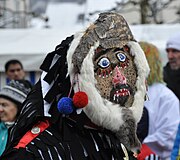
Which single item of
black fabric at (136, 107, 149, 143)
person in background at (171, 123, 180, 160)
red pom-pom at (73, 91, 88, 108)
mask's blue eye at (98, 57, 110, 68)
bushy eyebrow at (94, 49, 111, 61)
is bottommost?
person in background at (171, 123, 180, 160)

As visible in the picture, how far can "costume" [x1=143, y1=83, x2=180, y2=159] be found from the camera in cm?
400

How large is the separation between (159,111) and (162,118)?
0.06m

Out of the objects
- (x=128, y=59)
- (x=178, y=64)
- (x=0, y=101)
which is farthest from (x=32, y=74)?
(x=128, y=59)

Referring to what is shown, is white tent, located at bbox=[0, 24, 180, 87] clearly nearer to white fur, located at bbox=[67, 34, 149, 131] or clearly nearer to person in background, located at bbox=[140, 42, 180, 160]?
person in background, located at bbox=[140, 42, 180, 160]

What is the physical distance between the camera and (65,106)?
1979mm

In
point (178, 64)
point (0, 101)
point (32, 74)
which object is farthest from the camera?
point (32, 74)

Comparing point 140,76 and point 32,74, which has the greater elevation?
point 140,76

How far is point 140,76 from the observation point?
2.17 meters

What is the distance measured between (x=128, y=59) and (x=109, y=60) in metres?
0.09

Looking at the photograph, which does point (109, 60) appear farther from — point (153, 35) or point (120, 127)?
point (153, 35)

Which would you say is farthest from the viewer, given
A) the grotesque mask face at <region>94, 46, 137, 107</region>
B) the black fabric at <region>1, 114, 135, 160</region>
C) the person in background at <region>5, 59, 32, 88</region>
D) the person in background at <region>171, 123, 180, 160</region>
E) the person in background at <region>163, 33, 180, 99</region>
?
the person in background at <region>5, 59, 32, 88</region>

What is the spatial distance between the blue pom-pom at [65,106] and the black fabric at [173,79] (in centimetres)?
283

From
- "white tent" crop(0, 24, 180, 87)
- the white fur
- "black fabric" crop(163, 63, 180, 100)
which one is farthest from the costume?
"white tent" crop(0, 24, 180, 87)

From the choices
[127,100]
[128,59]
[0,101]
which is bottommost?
[0,101]
